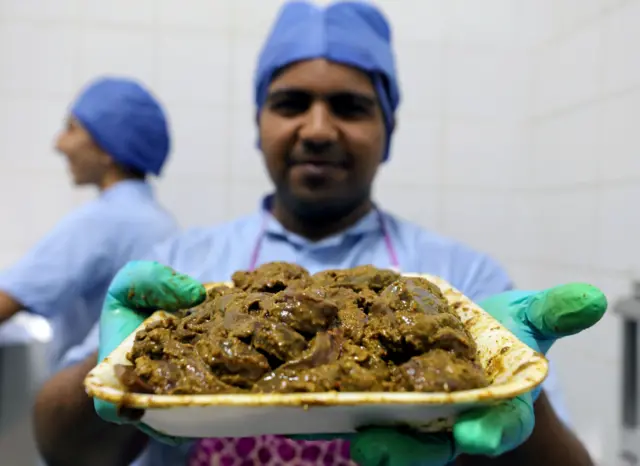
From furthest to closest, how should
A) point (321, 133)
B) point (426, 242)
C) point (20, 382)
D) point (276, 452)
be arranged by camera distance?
point (20, 382) < point (426, 242) < point (321, 133) < point (276, 452)

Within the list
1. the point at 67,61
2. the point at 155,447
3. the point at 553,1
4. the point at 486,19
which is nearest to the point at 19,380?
the point at 155,447

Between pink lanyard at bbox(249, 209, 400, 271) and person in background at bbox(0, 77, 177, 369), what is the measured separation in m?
0.34

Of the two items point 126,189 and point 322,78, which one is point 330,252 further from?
point 126,189

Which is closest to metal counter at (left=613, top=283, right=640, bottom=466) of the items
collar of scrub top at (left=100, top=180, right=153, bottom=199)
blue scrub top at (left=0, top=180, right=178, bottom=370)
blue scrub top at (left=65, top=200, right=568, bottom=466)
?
blue scrub top at (left=65, top=200, right=568, bottom=466)

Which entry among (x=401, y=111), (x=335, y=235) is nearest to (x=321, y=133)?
(x=335, y=235)

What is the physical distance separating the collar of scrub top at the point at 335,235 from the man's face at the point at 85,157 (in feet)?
2.07

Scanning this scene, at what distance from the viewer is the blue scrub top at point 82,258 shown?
1290 mm

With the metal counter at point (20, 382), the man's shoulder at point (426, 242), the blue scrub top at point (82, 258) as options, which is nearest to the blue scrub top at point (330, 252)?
the man's shoulder at point (426, 242)

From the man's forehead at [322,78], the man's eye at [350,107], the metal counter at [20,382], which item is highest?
the man's forehead at [322,78]

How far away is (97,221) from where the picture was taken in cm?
138

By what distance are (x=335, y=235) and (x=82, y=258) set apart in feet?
2.03

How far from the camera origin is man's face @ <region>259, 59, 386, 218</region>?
1114mm

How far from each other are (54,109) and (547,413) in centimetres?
191

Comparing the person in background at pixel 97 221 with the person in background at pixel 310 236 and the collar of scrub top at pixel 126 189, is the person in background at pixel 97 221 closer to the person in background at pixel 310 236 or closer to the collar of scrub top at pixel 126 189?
the collar of scrub top at pixel 126 189
